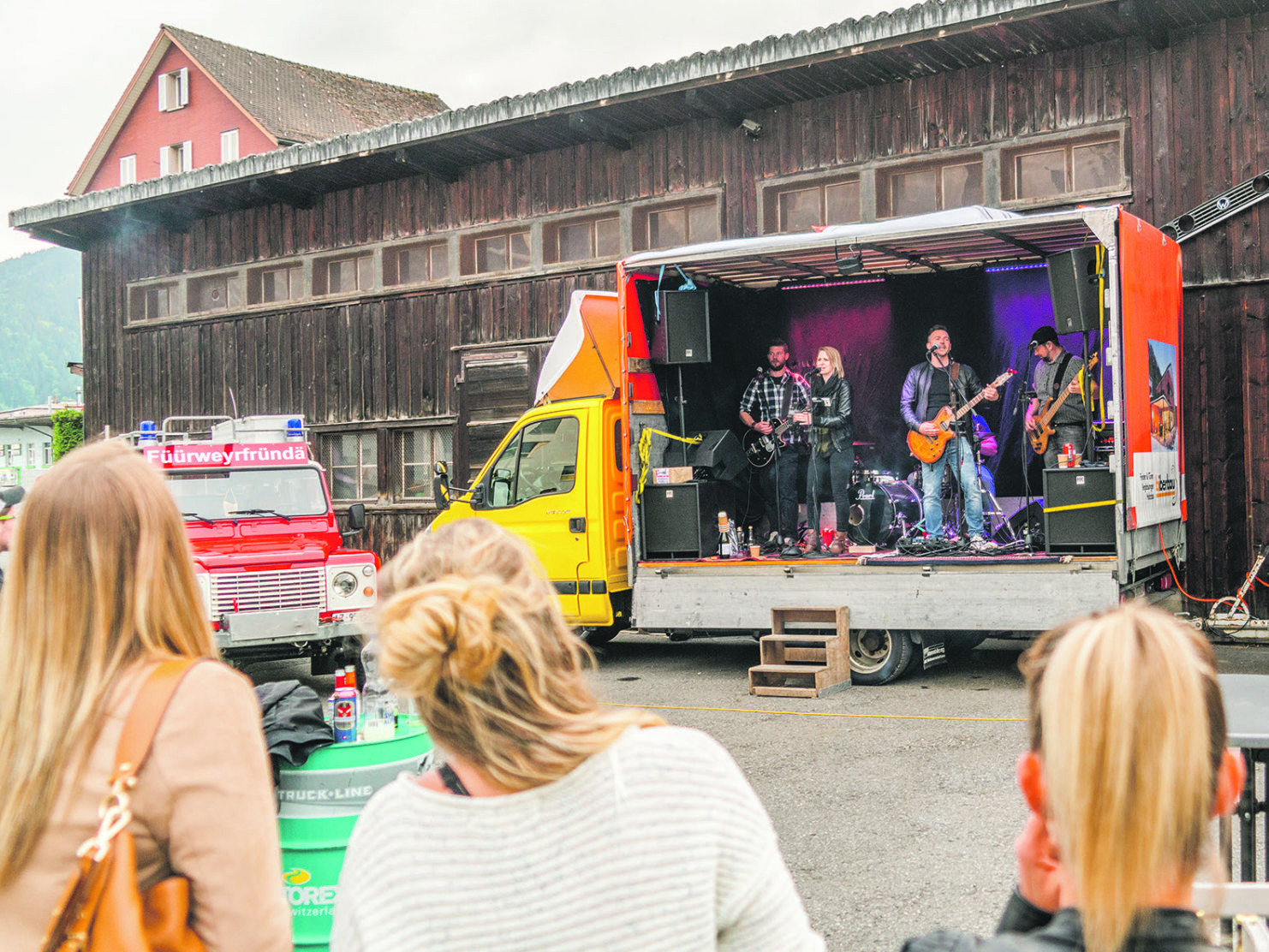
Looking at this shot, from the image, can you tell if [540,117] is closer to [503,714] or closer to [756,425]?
[756,425]

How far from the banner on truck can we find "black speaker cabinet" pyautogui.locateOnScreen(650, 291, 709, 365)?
3.68 metres

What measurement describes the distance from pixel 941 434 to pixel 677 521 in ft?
9.17

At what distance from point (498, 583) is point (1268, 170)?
11.8m

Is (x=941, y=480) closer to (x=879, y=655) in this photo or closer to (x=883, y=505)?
(x=883, y=505)

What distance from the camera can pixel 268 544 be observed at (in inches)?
417

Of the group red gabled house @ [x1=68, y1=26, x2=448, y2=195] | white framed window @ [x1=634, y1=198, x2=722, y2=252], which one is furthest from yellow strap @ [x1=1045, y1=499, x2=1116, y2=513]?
red gabled house @ [x1=68, y1=26, x2=448, y2=195]

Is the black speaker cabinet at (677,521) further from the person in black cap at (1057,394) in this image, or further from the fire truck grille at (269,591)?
the person in black cap at (1057,394)

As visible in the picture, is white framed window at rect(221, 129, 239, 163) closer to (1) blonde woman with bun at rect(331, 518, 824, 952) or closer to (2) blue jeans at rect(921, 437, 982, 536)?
(2) blue jeans at rect(921, 437, 982, 536)

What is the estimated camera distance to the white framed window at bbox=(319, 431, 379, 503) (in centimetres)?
1814

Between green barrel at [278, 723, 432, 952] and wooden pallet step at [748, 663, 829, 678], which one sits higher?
green barrel at [278, 723, 432, 952]

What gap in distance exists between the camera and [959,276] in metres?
12.7

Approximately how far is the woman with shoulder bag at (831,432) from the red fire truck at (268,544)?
440cm

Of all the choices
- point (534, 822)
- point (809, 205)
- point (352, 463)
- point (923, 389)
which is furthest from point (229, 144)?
point (534, 822)

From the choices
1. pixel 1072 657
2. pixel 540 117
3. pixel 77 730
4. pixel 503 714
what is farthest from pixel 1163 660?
pixel 540 117
